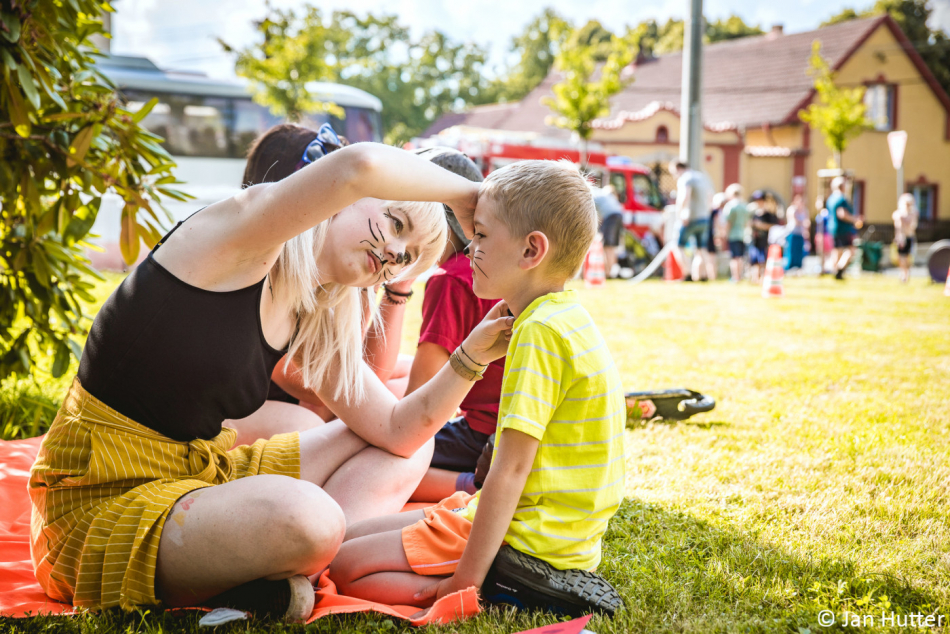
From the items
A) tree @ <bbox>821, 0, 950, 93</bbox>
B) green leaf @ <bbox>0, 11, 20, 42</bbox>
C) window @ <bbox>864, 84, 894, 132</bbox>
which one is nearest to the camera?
green leaf @ <bbox>0, 11, 20, 42</bbox>

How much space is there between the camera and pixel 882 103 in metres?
30.3

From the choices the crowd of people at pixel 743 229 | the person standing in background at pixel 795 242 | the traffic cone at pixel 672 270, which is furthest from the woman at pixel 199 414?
the person standing in background at pixel 795 242

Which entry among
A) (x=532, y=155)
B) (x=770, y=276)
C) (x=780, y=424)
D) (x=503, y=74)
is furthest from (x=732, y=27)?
(x=780, y=424)

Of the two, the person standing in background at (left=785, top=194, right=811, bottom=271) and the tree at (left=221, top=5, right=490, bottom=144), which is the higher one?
the tree at (left=221, top=5, right=490, bottom=144)

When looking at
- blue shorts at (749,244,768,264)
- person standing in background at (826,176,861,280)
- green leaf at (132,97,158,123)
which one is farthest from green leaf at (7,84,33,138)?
blue shorts at (749,244,768,264)

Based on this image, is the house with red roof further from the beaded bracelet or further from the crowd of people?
the beaded bracelet

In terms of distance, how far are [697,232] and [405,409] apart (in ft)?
37.8

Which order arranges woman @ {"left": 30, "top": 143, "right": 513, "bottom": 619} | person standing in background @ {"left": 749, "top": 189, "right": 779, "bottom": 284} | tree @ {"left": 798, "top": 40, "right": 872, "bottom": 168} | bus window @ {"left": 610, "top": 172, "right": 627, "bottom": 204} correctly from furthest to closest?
tree @ {"left": 798, "top": 40, "right": 872, "bottom": 168} → bus window @ {"left": 610, "top": 172, "right": 627, "bottom": 204} → person standing in background @ {"left": 749, "top": 189, "right": 779, "bottom": 284} → woman @ {"left": 30, "top": 143, "right": 513, "bottom": 619}

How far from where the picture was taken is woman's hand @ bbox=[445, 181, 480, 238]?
189 centimetres

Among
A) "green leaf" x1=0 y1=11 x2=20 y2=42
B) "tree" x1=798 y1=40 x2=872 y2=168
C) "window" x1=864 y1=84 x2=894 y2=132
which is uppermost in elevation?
"window" x1=864 y1=84 x2=894 y2=132

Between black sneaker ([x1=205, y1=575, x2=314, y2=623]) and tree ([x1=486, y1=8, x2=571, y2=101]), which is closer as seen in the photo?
black sneaker ([x1=205, y1=575, x2=314, y2=623])

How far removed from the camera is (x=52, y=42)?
2871 millimetres

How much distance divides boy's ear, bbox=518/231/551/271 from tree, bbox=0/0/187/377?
182cm

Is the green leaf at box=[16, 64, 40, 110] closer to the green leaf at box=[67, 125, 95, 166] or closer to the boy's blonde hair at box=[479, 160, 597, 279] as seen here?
the green leaf at box=[67, 125, 95, 166]
